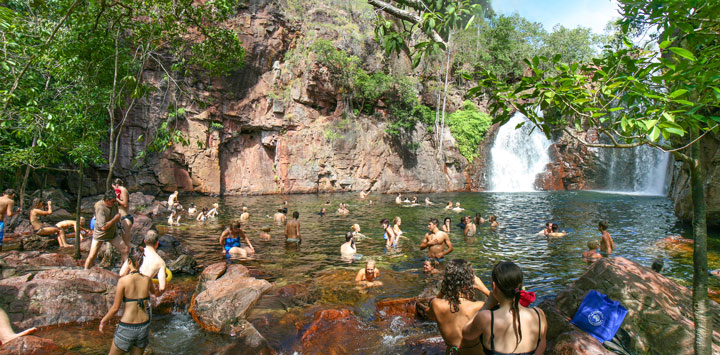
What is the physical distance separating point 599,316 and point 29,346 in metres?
7.41

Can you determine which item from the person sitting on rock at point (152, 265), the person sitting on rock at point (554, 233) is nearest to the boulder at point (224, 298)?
the person sitting on rock at point (152, 265)

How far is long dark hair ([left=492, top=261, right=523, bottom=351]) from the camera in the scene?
9.22 ft

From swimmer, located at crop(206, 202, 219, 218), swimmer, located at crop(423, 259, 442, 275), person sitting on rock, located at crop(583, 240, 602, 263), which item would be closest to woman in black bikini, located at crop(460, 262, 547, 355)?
swimmer, located at crop(423, 259, 442, 275)

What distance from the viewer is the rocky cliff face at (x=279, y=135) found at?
3142cm

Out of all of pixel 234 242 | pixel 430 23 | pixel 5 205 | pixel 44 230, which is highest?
pixel 430 23

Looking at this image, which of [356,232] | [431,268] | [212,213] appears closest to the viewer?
[431,268]

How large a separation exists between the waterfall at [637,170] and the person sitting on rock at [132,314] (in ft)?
122

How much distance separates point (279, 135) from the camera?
33688mm

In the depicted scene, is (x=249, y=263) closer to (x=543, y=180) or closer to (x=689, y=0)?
(x=689, y=0)

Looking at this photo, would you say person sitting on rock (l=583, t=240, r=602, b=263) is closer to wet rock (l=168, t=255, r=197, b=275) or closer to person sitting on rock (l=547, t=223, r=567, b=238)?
person sitting on rock (l=547, t=223, r=567, b=238)

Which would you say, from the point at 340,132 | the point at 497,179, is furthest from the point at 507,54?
the point at 340,132

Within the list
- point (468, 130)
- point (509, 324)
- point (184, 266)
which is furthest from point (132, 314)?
point (468, 130)

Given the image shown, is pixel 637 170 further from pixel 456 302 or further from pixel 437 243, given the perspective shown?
pixel 456 302

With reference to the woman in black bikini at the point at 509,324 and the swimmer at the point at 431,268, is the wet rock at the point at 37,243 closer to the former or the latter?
the swimmer at the point at 431,268
